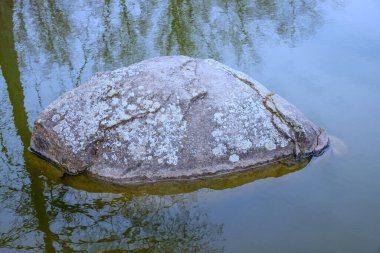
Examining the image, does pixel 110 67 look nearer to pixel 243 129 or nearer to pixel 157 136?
pixel 157 136

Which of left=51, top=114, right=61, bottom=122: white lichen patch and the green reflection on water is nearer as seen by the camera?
the green reflection on water

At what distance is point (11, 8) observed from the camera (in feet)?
29.7

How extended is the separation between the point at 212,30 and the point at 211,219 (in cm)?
454

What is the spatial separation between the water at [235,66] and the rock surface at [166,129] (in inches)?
6.9

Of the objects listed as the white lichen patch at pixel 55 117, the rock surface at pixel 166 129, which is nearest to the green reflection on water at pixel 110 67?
the rock surface at pixel 166 129

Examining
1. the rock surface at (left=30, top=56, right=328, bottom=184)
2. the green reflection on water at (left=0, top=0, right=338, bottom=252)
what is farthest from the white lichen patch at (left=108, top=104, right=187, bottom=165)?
the green reflection on water at (left=0, top=0, right=338, bottom=252)

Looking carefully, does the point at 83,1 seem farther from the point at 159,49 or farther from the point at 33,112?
the point at 33,112

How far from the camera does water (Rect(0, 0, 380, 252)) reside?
3980 millimetres

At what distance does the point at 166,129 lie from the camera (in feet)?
15.1

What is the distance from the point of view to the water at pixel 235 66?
398 centimetres

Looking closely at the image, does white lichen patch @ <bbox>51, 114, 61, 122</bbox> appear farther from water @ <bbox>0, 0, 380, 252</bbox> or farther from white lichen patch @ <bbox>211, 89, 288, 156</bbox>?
white lichen patch @ <bbox>211, 89, 288, 156</bbox>

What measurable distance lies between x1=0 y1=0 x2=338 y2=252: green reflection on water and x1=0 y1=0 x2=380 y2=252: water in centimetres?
1

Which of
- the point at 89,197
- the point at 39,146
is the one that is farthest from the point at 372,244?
the point at 39,146

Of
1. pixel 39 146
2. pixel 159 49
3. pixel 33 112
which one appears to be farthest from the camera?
pixel 159 49
